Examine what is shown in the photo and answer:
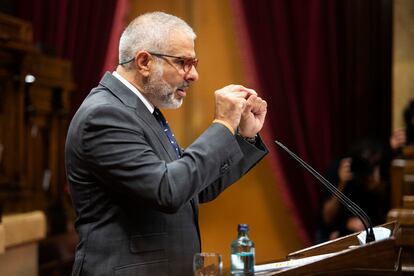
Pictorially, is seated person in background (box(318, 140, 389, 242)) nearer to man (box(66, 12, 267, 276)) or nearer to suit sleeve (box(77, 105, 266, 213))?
man (box(66, 12, 267, 276))

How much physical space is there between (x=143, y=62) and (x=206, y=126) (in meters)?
4.03

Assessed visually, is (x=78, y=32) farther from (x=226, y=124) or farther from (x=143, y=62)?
(x=226, y=124)

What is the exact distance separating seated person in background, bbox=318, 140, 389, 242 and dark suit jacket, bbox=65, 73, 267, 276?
2461 mm

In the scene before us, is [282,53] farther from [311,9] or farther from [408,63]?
[408,63]

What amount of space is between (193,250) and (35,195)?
3654 mm

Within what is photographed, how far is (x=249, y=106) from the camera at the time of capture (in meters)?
2.29

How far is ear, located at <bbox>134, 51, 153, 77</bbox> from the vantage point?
229cm

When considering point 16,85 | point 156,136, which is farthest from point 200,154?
point 16,85

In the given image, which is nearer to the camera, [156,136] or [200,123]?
[156,136]

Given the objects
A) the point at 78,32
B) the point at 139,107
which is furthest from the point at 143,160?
the point at 78,32

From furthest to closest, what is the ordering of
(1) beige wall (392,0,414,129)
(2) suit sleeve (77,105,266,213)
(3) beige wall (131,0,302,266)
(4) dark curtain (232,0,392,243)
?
(3) beige wall (131,0,302,266) → (4) dark curtain (232,0,392,243) → (1) beige wall (392,0,414,129) → (2) suit sleeve (77,105,266,213)

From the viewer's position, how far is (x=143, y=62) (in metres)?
2.30

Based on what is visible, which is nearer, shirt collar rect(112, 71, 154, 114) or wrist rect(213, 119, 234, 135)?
wrist rect(213, 119, 234, 135)

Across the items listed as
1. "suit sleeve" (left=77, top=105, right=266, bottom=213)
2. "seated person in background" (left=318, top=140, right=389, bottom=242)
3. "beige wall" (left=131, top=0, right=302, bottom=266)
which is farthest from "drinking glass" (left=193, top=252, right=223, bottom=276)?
"beige wall" (left=131, top=0, right=302, bottom=266)
